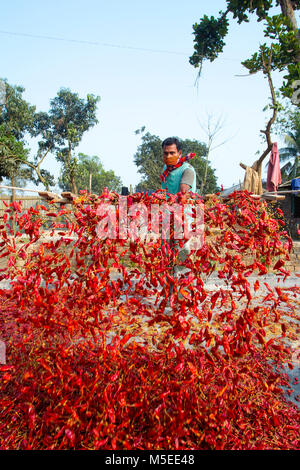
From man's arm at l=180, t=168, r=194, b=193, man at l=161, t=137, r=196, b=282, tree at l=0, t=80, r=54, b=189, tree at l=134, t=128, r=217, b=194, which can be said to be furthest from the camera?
tree at l=134, t=128, r=217, b=194

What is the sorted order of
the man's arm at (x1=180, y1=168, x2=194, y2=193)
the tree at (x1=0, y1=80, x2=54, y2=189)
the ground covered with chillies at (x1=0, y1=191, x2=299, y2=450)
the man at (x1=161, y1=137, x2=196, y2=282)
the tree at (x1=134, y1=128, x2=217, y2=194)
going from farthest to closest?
the tree at (x1=134, y1=128, x2=217, y2=194), the tree at (x1=0, y1=80, x2=54, y2=189), the man at (x1=161, y1=137, x2=196, y2=282), the man's arm at (x1=180, y1=168, x2=194, y2=193), the ground covered with chillies at (x1=0, y1=191, x2=299, y2=450)

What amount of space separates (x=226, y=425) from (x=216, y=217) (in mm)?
1064

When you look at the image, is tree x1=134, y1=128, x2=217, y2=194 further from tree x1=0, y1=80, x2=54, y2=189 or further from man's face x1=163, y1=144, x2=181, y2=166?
man's face x1=163, y1=144, x2=181, y2=166

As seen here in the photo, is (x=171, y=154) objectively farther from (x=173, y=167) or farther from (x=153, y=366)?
(x=153, y=366)

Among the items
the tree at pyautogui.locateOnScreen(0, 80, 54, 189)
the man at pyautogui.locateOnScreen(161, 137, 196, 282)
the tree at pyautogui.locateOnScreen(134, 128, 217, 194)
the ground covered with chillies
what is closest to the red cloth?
the man at pyautogui.locateOnScreen(161, 137, 196, 282)

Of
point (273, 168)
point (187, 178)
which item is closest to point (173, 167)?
point (187, 178)

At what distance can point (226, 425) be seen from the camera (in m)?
1.57

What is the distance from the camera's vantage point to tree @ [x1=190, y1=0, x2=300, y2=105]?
826 cm

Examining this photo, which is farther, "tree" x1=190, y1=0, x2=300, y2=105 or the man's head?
"tree" x1=190, y1=0, x2=300, y2=105

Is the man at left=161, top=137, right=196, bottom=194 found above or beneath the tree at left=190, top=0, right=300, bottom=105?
beneath

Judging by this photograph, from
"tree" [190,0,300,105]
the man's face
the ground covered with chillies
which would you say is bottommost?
the ground covered with chillies

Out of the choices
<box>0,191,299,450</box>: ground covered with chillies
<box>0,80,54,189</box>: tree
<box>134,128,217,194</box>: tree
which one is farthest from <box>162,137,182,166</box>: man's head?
<box>134,128,217,194</box>: tree

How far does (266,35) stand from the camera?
8.62m

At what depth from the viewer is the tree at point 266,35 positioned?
826cm
